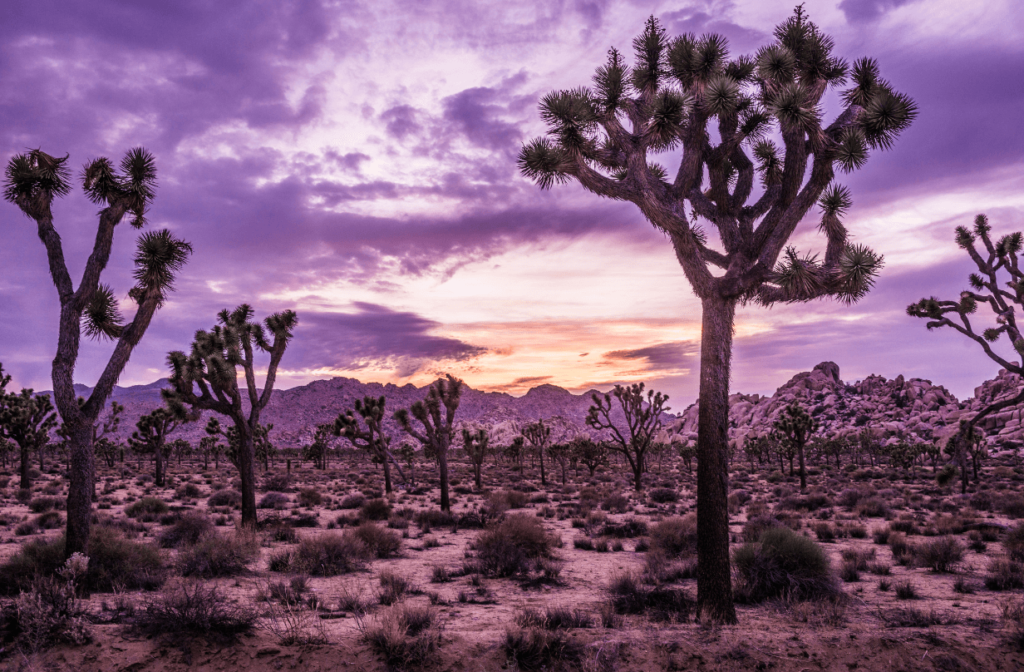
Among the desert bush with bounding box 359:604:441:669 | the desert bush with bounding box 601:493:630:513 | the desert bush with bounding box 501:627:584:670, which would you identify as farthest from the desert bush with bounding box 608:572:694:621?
the desert bush with bounding box 601:493:630:513

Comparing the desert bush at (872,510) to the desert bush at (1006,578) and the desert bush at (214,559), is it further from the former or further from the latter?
the desert bush at (214,559)

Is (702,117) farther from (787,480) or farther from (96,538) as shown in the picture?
(787,480)

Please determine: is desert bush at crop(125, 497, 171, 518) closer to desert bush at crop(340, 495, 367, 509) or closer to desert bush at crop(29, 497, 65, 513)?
desert bush at crop(29, 497, 65, 513)

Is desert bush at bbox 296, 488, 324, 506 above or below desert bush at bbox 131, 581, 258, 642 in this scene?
below

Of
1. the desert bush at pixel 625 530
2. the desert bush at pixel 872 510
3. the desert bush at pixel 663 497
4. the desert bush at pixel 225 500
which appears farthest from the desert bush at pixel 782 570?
the desert bush at pixel 225 500

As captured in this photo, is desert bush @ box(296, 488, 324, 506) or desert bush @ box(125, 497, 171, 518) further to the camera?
desert bush @ box(296, 488, 324, 506)

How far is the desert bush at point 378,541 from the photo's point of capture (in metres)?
14.4

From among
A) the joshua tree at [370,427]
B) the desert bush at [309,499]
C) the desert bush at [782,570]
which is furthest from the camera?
the joshua tree at [370,427]

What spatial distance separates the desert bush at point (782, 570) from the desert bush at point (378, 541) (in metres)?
8.69

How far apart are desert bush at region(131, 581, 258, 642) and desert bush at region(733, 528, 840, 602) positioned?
7.95 m

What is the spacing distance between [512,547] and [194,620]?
296 inches

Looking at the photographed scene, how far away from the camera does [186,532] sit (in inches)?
603

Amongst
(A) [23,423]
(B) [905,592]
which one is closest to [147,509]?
(A) [23,423]

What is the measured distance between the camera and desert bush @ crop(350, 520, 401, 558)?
1441 centimetres
